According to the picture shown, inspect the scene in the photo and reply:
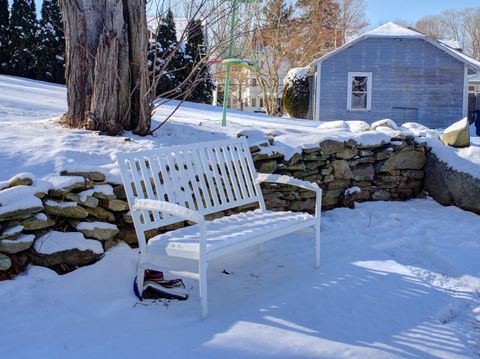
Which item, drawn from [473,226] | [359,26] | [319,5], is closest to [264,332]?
[473,226]

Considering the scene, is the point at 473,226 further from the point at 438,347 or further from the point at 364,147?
the point at 438,347

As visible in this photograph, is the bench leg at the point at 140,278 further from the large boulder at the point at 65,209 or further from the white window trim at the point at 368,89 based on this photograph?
the white window trim at the point at 368,89

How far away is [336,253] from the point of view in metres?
4.23

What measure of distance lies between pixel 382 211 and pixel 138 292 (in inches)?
130

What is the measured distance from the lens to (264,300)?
3262mm

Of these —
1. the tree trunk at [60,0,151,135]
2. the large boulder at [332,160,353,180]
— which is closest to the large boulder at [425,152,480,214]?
the large boulder at [332,160,353,180]

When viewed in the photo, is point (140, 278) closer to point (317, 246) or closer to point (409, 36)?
point (317, 246)

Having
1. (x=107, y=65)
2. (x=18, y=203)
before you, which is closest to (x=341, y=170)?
(x=107, y=65)

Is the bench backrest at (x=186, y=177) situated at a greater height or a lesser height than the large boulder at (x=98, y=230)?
greater

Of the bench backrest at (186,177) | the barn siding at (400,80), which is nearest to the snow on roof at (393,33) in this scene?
the barn siding at (400,80)

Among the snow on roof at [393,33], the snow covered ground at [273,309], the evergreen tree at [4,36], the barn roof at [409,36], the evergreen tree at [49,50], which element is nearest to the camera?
the snow covered ground at [273,309]

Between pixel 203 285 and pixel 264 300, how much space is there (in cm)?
54

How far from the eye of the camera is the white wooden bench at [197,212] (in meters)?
2.99

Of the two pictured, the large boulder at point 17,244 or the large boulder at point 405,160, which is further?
the large boulder at point 405,160
